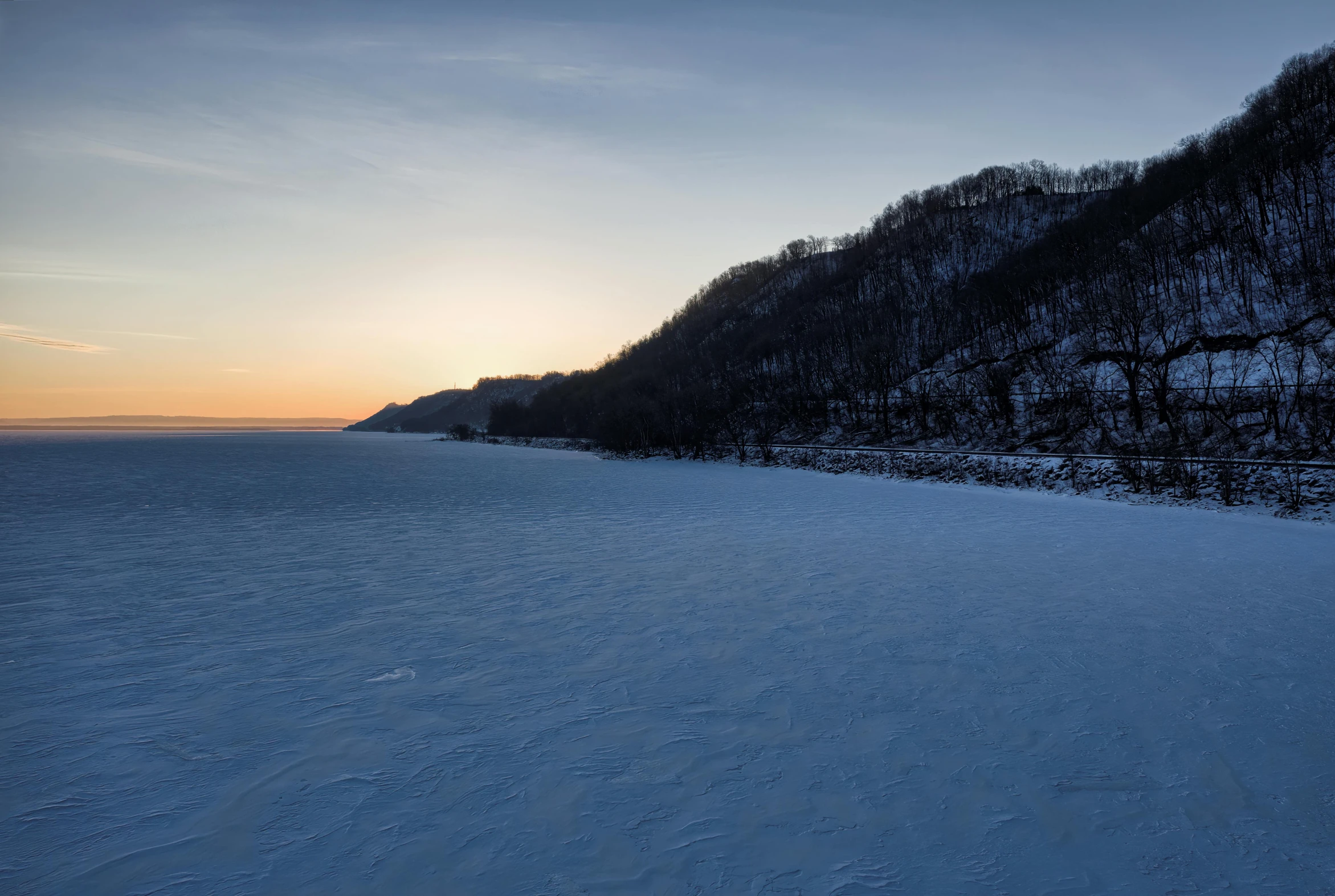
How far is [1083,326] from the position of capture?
2186 inches

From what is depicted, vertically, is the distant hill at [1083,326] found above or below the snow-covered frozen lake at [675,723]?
above

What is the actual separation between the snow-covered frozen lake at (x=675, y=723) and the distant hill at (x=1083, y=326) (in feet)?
70.8

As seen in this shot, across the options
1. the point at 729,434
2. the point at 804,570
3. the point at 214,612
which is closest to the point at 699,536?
the point at 804,570

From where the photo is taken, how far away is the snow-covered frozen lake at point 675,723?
3930mm

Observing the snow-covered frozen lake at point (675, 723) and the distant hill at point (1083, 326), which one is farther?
the distant hill at point (1083, 326)

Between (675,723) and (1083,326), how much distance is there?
61.9 metres

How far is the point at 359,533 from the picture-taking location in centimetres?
1698

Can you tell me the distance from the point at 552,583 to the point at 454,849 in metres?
7.03

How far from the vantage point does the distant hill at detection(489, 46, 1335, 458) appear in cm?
3478

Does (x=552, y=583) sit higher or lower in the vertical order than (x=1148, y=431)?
lower

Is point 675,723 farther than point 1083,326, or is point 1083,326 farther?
point 1083,326

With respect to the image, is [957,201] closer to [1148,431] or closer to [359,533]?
[1148,431]

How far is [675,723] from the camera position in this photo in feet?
18.8

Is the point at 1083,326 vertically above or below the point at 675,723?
above
